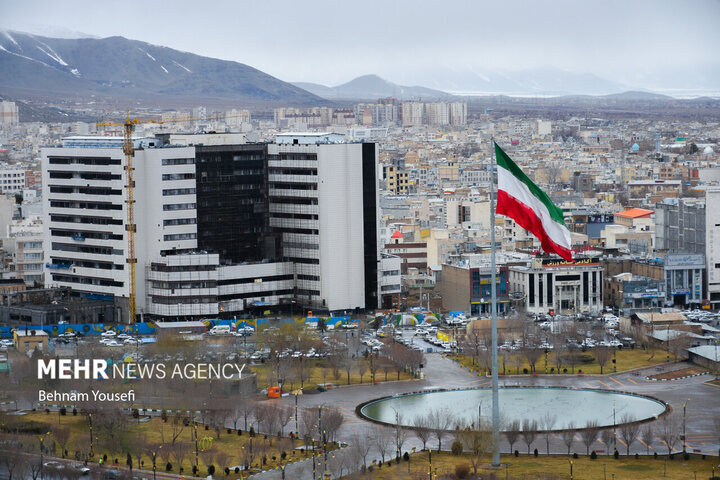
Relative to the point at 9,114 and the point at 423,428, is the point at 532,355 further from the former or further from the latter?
the point at 9,114

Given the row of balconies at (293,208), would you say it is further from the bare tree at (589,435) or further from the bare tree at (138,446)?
the bare tree at (589,435)

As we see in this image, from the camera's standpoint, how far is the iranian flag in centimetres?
2614

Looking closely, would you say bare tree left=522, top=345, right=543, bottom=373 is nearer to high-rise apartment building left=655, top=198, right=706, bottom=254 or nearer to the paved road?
the paved road

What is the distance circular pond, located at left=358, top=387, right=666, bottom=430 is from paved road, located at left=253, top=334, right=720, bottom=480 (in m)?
0.57

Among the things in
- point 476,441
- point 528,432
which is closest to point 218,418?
point 476,441

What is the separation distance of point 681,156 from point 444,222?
233 ft

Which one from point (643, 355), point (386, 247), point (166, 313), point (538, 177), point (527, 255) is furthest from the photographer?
point (538, 177)

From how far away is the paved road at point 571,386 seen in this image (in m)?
33.9

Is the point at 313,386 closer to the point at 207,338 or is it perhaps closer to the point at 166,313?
the point at 207,338

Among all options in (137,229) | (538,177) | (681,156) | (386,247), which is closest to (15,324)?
(137,229)

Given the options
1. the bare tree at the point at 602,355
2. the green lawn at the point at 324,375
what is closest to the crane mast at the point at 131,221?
the green lawn at the point at 324,375

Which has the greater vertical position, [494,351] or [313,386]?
[494,351]

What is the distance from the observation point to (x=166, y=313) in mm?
51375

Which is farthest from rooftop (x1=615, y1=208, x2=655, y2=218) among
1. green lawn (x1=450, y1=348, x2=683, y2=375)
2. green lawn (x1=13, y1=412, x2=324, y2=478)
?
green lawn (x1=13, y1=412, x2=324, y2=478)
